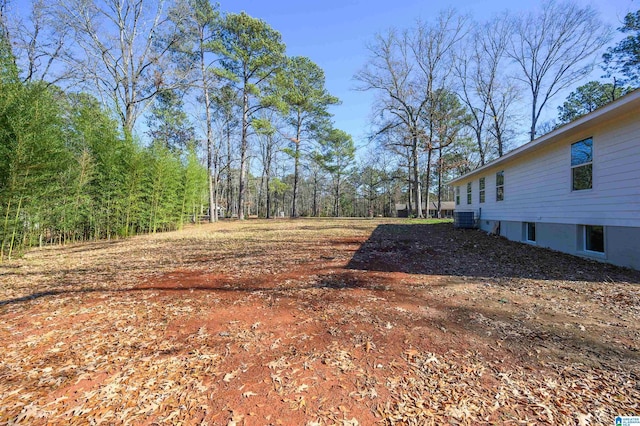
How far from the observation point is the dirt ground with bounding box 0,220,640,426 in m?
1.64

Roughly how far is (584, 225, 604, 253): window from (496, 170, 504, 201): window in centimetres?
428

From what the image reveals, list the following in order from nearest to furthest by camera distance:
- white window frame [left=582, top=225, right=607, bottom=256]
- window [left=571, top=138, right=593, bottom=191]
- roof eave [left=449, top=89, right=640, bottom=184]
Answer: roof eave [left=449, top=89, right=640, bottom=184] → white window frame [left=582, top=225, right=607, bottom=256] → window [left=571, top=138, right=593, bottom=191]

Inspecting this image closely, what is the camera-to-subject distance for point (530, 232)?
7.96 meters

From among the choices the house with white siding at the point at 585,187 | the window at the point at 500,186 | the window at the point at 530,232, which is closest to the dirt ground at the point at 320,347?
the house with white siding at the point at 585,187

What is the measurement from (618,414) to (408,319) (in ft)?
4.99

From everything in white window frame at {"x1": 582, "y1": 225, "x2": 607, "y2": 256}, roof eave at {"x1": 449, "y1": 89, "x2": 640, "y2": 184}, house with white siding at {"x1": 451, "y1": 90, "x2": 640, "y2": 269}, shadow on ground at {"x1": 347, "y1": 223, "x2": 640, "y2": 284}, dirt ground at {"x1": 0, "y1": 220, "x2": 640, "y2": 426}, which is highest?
roof eave at {"x1": 449, "y1": 89, "x2": 640, "y2": 184}

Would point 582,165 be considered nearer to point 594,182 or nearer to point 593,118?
point 594,182

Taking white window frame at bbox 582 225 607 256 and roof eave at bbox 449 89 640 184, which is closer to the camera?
roof eave at bbox 449 89 640 184

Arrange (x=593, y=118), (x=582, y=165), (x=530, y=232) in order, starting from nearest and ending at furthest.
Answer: (x=593, y=118) → (x=582, y=165) → (x=530, y=232)

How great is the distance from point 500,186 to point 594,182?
4.69m

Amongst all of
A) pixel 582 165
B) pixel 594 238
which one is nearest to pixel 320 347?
pixel 594 238

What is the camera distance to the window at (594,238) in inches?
209

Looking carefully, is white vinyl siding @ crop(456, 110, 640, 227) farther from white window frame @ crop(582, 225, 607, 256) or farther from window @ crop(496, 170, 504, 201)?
window @ crop(496, 170, 504, 201)

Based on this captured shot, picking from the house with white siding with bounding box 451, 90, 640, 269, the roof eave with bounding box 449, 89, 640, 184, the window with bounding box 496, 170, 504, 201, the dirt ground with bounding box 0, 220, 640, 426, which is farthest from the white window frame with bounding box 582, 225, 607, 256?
the window with bounding box 496, 170, 504, 201
